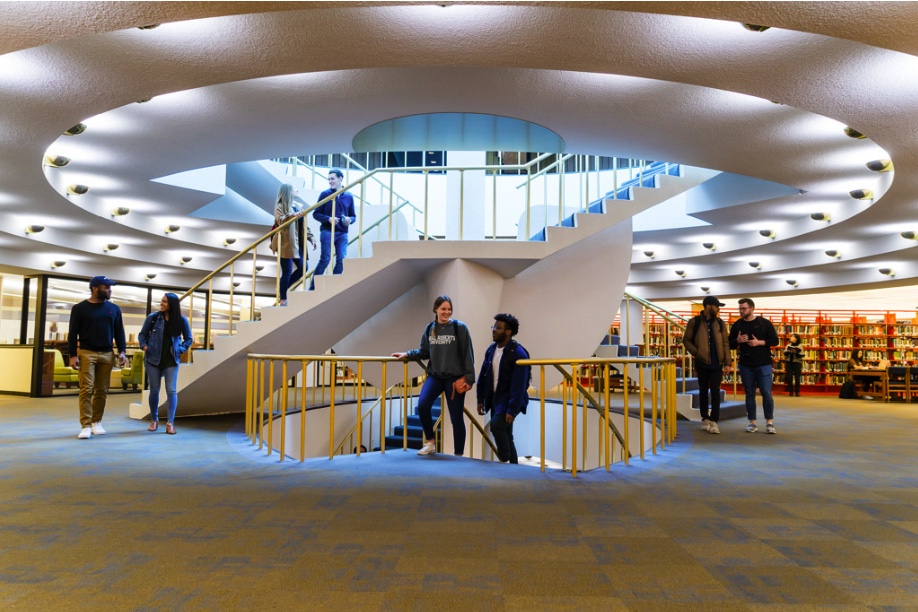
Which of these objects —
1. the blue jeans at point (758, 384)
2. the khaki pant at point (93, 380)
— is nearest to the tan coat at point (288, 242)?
the khaki pant at point (93, 380)

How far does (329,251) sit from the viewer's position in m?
9.35

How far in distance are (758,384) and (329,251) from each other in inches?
239

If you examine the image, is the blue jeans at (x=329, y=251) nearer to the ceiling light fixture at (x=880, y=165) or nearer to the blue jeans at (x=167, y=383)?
the blue jeans at (x=167, y=383)

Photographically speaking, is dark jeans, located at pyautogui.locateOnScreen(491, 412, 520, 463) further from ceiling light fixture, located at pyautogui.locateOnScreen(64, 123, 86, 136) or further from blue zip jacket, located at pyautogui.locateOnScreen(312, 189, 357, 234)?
ceiling light fixture, located at pyautogui.locateOnScreen(64, 123, 86, 136)

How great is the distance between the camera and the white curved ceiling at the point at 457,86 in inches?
168

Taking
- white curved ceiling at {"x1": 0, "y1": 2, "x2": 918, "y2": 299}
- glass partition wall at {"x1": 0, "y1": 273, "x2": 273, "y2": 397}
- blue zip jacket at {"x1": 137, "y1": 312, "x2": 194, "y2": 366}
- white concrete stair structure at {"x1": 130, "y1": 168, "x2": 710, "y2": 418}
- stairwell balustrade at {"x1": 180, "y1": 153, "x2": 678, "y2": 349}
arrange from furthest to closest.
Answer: glass partition wall at {"x1": 0, "y1": 273, "x2": 273, "y2": 397}
stairwell balustrade at {"x1": 180, "y1": 153, "x2": 678, "y2": 349}
white concrete stair structure at {"x1": 130, "y1": 168, "x2": 710, "y2": 418}
blue zip jacket at {"x1": 137, "y1": 312, "x2": 194, "y2": 366}
white curved ceiling at {"x1": 0, "y1": 2, "x2": 918, "y2": 299}

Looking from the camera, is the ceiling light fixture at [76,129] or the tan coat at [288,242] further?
the tan coat at [288,242]

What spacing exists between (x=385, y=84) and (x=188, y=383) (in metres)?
4.81

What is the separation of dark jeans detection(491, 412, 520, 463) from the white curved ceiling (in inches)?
122

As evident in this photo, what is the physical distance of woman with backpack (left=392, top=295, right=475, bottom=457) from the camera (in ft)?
19.2

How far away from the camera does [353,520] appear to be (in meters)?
3.75

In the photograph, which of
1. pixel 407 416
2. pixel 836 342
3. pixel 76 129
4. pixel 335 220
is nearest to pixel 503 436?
pixel 407 416

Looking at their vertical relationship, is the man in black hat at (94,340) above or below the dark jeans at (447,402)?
above

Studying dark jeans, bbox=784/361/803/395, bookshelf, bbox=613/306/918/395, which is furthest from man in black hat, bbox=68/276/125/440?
dark jeans, bbox=784/361/803/395
